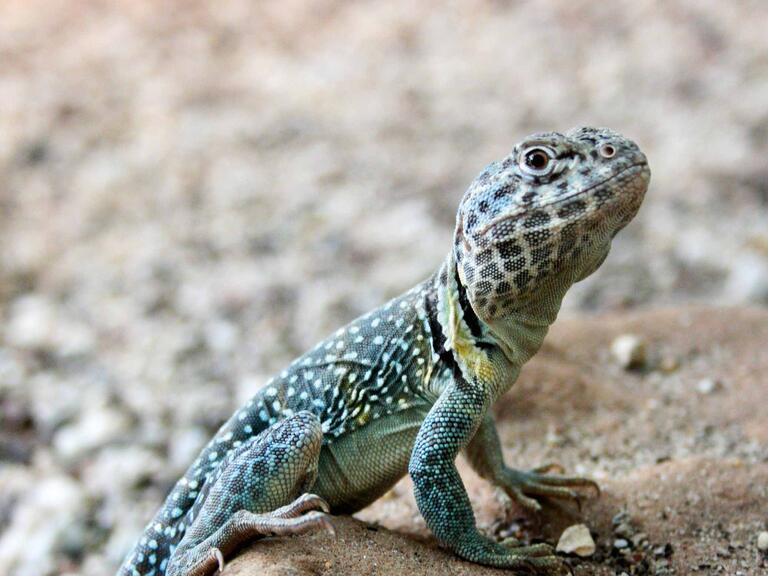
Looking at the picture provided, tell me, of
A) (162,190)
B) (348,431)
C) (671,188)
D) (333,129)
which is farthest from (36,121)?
(348,431)

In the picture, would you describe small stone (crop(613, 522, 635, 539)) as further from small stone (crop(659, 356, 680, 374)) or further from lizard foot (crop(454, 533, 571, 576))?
small stone (crop(659, 356, 680, 374))

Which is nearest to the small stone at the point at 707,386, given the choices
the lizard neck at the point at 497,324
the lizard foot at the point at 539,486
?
the lizard foot at the point at 539,486

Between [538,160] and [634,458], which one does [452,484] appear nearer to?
[538,160]

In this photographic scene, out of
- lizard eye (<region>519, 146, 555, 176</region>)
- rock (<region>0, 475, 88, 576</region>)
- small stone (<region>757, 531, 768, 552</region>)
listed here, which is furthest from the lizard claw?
rock (<region>0, 475, 88, 576</region>)

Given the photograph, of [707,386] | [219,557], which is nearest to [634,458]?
[707,386]

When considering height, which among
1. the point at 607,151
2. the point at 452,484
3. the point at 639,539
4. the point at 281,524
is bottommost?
the point at 639,539

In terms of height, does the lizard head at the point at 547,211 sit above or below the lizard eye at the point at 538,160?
below

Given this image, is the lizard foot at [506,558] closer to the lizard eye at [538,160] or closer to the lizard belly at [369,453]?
the lizard belly at [369,453]
